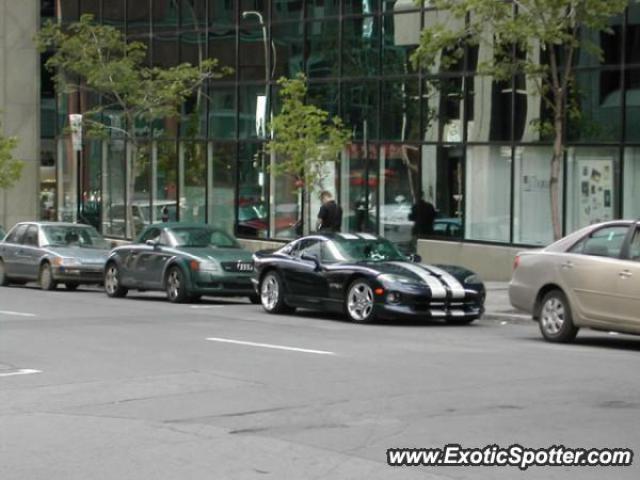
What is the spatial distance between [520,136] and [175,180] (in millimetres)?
14171

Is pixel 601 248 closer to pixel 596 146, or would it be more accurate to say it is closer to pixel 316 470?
pixel 316 470

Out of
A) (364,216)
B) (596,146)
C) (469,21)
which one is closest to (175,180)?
(364,216)

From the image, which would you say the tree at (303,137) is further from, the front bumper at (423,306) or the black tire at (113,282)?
the front bumper at (423,306)

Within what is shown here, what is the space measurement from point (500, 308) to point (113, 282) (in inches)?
327

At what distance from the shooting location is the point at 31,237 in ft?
103

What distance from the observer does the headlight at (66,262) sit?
30.1 m

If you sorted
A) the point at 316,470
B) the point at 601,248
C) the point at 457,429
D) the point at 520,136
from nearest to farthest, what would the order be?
the point at 316,470, the point at 457,429, the point at 601,248, the point at 520,136

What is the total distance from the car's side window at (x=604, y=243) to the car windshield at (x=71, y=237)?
16404 millimetres

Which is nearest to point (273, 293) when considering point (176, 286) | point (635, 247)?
point (176, 286)

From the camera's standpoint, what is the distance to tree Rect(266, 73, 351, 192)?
31.2m

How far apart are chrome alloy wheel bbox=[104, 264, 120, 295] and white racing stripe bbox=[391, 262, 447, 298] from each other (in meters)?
8.52

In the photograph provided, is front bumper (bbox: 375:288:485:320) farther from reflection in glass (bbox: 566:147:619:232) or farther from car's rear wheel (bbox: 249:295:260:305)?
reflection in glass (bbox: 566:147:619:232)

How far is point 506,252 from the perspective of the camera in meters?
29.6

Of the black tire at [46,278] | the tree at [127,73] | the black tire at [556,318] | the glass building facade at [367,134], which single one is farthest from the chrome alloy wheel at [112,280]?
the black tire at [556,318]
